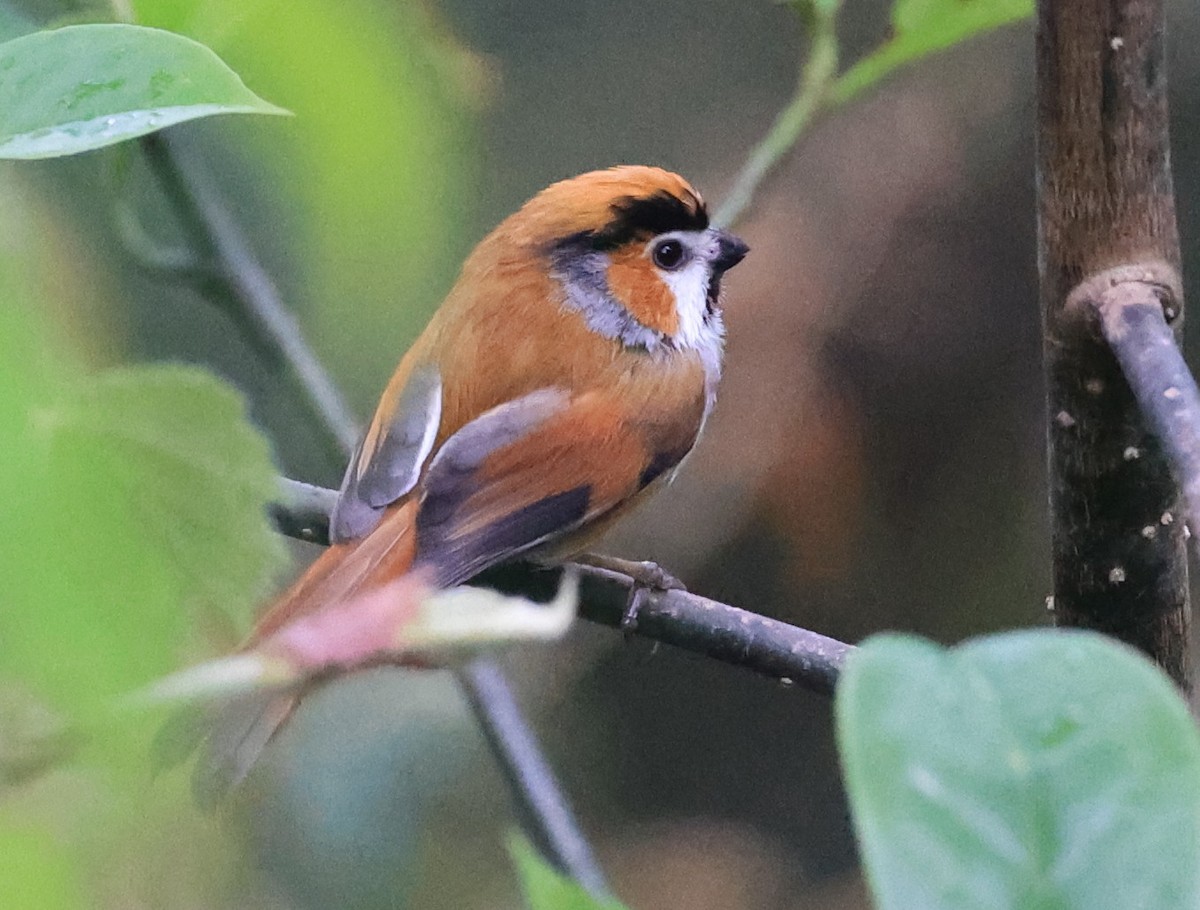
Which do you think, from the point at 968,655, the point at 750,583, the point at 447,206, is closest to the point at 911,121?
the point at 750,583

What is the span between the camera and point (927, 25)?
1139 mm

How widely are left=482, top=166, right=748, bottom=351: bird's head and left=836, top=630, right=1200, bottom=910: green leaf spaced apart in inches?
58.9

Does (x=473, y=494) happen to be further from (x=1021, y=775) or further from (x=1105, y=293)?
(x=1021, y=775)

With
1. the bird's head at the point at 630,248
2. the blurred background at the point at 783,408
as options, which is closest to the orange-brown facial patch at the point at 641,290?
the bird's head at the point at 630,248

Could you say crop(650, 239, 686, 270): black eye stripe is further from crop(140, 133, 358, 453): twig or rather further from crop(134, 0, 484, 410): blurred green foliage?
crop(134, 0, 484, 410): blurred green foliage

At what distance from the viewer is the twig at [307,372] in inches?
42.7

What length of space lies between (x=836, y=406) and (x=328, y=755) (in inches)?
61.3

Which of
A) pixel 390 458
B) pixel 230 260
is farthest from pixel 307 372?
pixel 390 458

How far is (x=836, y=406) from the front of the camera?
10.4 feet

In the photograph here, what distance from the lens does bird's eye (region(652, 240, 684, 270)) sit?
1950mm

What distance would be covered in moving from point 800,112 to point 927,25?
12 cm

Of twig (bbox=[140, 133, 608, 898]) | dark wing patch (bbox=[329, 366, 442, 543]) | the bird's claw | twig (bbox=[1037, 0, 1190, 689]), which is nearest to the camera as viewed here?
twig (bbox=[1037, 0, 1190, 689])

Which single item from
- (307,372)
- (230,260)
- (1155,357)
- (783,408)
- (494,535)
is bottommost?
(783,408)

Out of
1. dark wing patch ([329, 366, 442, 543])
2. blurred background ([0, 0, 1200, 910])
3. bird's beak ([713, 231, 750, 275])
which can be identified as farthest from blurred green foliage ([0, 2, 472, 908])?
blurred background ([0, 0, 1200, 910])
